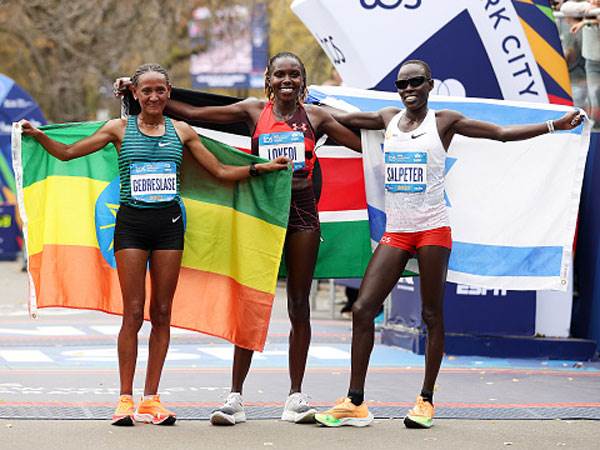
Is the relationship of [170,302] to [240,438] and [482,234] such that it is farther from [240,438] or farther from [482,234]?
[482,234]

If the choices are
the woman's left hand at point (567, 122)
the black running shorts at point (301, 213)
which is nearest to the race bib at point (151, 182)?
the black running shorts at point (301, 213)

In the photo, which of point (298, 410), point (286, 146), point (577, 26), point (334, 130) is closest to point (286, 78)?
point (286, 146)

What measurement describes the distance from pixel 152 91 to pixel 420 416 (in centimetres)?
242

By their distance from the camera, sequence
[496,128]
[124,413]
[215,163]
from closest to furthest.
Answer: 1. [124,413]
2. [215,163]
3. [496,128]

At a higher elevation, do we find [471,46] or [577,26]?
[577,26]

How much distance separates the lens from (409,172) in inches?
332

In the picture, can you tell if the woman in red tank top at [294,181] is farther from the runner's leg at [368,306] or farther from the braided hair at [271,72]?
the runner's leg at [368,306]

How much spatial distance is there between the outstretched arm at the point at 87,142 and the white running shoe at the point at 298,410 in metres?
1.81

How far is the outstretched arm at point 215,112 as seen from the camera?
28.5ft

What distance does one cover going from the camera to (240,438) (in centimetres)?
785

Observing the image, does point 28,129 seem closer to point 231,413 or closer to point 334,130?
point 334,130

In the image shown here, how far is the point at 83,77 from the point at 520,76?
21224 millimetres

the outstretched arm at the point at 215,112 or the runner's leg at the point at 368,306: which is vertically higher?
the outstretched arm at the point at 215,112

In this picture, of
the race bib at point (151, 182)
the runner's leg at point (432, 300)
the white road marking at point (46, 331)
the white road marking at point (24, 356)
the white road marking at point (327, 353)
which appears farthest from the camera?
the white road marking at point (46, 331)
